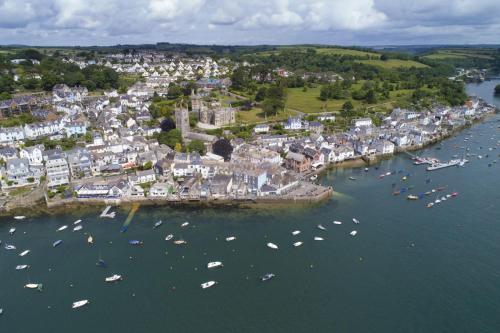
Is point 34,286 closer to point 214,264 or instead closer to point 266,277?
point 214,264

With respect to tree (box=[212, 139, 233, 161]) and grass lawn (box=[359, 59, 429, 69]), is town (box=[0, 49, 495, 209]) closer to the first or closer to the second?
tree (box=[212, 139, 233, 161])

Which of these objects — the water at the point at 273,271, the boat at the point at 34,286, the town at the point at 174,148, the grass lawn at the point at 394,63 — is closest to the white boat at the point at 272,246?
the water at the point at 273,271

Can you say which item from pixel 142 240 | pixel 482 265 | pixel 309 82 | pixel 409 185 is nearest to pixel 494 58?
pixel 309 82

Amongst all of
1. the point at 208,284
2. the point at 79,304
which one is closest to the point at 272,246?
the point at 208,284

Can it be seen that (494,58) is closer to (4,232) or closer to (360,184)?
(360,184)

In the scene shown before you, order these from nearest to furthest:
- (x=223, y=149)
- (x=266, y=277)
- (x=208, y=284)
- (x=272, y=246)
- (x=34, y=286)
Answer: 1. (x=208, y=284)
2. (x=34, y=286)
3. (x=266, y=277)
4. (x=272, y=246)
5. (x=223, y=149)

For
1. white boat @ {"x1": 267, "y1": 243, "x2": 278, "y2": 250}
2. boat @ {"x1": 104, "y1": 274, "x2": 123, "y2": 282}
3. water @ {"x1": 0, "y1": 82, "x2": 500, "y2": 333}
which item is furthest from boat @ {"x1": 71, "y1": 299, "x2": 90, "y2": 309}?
white boat @ {"x1": 267, "y1": 243, "x2": 278, "y2": 250}

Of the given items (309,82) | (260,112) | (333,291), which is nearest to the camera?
(333,291)
